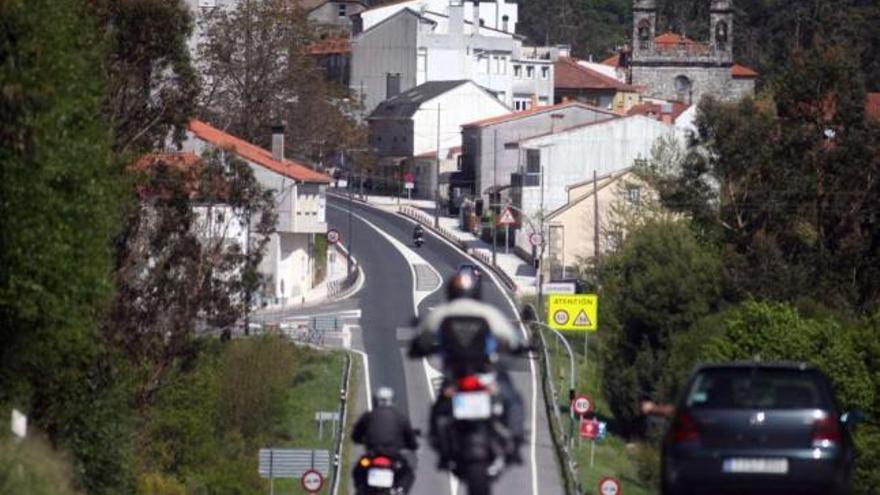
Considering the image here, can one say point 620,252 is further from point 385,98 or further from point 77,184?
point 385,98

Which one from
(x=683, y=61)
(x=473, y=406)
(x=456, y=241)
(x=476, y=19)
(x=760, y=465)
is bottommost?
(x=456, y=241)

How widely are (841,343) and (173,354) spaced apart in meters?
20.0

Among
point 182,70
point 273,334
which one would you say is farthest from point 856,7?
point 182,70

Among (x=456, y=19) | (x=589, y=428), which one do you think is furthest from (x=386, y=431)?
(x=456, y=19)

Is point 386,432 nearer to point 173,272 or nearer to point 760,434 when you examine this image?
point 760,434

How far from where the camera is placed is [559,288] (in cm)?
9031

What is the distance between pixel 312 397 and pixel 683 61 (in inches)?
3282

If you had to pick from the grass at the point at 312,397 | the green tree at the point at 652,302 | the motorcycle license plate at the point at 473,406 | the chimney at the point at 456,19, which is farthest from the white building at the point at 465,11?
the motorcycle license plate at the point at 473,406

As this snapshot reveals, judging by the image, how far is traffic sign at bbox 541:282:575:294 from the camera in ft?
288

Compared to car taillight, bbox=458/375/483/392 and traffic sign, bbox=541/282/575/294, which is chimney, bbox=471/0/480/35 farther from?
car taillight, bbox=458/375/483/392

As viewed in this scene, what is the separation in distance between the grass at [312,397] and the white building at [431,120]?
54.4 metres

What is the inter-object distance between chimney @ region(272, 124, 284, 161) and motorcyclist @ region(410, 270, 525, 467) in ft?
272

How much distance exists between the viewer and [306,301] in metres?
94.7

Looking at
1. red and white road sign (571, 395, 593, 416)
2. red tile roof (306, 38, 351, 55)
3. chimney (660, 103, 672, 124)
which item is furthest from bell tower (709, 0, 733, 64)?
red and white road sign (571, 395, 593, 416)
